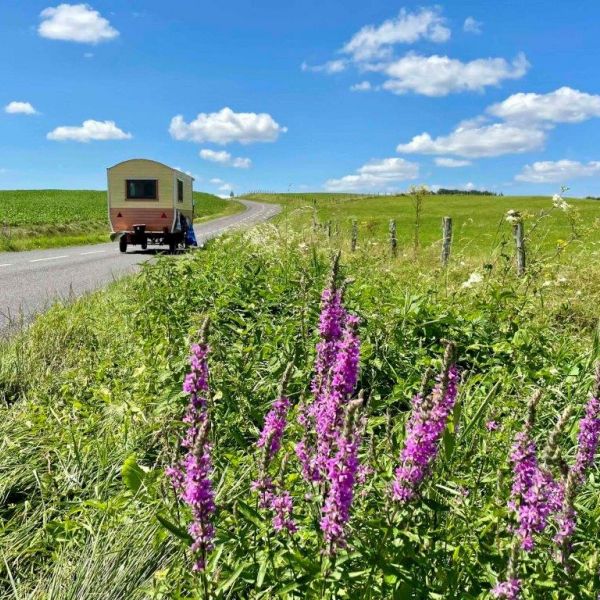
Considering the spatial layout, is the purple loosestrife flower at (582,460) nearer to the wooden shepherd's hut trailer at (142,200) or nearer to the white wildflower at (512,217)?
the white wildflower at (512,217)

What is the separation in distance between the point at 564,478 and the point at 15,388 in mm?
5196

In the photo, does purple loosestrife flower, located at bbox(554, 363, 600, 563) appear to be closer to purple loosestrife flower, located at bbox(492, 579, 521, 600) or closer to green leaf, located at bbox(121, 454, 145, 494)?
purple loosestrife flower, located at bbox(492, 579, 521, 600)

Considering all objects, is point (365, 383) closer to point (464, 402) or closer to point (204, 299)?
point (464, 402)

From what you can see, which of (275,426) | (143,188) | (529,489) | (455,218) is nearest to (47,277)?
(143,188)

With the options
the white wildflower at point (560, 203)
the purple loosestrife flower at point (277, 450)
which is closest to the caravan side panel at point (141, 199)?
the white wildflower at point (560, 203)

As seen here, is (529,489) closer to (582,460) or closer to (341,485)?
(582,460)

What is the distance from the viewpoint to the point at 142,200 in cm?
2389

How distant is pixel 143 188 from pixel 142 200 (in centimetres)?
53

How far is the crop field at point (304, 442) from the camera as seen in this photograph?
6.51 feet

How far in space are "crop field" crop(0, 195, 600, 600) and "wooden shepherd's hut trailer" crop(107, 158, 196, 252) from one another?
1635cm

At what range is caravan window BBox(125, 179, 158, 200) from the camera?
23922 millimetres

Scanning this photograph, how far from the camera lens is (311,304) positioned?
5.30 meters

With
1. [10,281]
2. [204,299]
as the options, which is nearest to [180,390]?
[204,299]

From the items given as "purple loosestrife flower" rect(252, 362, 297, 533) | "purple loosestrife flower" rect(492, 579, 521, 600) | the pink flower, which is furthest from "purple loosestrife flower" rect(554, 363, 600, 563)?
"purple loosestrife flower" rect(252, 362, 297, 533)
